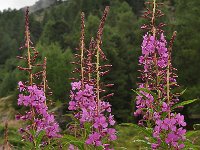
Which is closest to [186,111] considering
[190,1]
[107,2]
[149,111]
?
[190,1]

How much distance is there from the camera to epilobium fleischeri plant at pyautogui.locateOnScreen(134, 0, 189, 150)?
13.2ft

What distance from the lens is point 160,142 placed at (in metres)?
4.18

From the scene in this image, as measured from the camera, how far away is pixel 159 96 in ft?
14.9

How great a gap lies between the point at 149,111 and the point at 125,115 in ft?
96.8

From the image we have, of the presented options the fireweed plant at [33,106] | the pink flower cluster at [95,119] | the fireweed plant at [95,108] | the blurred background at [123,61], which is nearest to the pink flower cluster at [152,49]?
the fireweed plant at [95,108]

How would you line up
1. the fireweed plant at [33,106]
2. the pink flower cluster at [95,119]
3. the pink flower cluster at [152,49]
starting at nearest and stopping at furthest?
the pink flower cluster at [95,119] < the fireweed plant at [33,106] < the pink flower cluster at [152,49]

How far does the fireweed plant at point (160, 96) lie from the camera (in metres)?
4.02

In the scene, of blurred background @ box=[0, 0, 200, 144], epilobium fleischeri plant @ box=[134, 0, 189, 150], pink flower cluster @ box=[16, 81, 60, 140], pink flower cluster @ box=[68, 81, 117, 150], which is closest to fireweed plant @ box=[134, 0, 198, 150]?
epilobium fleischeri plant @ box=[134, 0, 189, 150]

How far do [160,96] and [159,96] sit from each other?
0.23ft

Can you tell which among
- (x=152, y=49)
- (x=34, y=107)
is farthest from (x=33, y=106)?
(x=152, y=49)

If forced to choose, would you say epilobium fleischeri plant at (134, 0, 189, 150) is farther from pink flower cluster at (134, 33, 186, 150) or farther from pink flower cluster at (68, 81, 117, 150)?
pink flower cluster at (68, 81, 117, 150)

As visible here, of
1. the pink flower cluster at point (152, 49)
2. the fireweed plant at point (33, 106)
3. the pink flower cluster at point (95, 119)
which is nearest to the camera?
the pink flower cluster at point (95, 119)

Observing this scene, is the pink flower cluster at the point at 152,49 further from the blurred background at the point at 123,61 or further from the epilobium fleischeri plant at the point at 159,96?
the blurred background at the point at 123,61

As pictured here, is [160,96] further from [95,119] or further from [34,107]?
[34,107]
